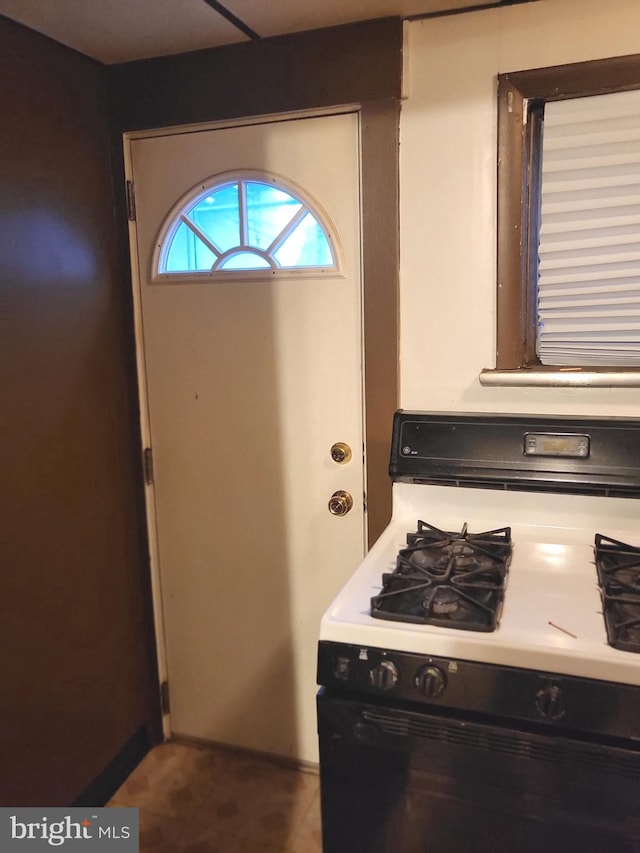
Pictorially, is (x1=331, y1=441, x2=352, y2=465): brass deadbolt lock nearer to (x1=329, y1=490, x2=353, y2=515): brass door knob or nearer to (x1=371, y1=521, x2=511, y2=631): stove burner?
(x1=329, y1=490, x2=353, y2=515): brass door knob

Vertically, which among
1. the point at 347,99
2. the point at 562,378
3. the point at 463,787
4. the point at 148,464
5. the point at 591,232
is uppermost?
the point at 347,99

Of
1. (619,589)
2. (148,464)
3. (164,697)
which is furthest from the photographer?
(164,697)

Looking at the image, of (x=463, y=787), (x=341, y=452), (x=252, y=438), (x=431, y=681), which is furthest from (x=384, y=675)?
(x=252, y=438)

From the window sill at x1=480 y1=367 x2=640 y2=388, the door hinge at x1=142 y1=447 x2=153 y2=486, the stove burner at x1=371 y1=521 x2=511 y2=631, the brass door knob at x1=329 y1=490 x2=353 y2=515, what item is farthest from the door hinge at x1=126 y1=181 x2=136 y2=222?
the stove burner at x1=371 y1=521 x2=511 y2=631

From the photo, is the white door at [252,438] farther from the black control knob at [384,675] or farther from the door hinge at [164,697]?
the black control knob at [384,675]

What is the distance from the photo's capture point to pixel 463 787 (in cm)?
117

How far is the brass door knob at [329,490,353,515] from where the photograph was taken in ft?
6.28

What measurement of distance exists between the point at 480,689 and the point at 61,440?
4.02 feet

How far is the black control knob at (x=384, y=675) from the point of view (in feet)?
3.93

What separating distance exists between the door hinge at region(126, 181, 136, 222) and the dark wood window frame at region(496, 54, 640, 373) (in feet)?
3.37

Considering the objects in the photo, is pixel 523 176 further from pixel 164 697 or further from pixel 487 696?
pixel 164 697

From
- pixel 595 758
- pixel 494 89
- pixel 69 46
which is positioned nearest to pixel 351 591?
pixel 595 758

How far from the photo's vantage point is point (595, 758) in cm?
109

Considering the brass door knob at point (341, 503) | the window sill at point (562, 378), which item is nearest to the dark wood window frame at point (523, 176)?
the window sill at point (562, 378)
